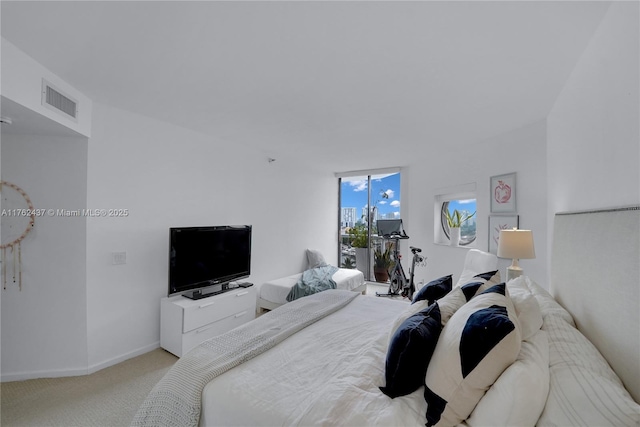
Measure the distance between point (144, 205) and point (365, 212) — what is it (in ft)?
14.0

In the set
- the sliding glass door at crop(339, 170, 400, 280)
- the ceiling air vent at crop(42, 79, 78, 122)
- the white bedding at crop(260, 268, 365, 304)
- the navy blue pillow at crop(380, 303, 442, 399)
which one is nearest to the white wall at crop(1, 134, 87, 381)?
the ceiling air vent at crop(42, 79, 78, 122)

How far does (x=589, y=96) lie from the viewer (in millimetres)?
1678

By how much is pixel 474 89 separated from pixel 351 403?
8.05 feet

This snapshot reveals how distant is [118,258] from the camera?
2779mm

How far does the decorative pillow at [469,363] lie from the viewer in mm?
1029

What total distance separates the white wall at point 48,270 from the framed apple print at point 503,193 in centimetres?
452

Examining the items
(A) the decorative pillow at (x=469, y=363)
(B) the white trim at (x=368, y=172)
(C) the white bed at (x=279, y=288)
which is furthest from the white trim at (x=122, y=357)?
(B) the white trim at (x=368, y=172)

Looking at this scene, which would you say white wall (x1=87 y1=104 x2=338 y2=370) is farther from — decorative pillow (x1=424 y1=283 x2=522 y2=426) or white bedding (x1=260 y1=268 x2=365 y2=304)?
decorative pillow (x1=424 y1=283 x2=522 y2=426)

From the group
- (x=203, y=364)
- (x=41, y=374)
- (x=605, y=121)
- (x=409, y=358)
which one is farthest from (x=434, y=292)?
(x=41, y=374)

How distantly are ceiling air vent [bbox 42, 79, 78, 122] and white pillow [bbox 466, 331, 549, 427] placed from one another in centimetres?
315

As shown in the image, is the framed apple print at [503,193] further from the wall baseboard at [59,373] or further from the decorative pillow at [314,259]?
the wall baseboard at [59,373]

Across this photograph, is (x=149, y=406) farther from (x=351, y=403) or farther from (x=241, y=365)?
(x=351, y=403)

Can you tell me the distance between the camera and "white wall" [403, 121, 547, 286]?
10.0ft

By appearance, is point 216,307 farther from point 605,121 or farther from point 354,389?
point 605,121
